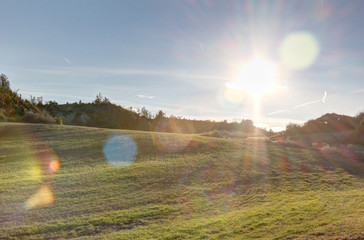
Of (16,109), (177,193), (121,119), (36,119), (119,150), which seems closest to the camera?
(177,193)

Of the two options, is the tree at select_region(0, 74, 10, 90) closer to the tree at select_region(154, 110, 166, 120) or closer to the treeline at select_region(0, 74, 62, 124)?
the treeline at select_region(0, 74, 62, 124)

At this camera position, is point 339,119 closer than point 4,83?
Yes

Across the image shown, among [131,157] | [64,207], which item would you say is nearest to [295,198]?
[64,207]

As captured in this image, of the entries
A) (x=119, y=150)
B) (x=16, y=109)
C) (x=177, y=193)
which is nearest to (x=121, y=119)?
(x=16, y=109)

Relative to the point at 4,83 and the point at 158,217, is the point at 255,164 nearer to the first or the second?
the point at 158,217

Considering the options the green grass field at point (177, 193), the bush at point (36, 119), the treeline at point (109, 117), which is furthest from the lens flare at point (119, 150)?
the treeline at point (109, 117)

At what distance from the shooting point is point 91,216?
8.64 meters

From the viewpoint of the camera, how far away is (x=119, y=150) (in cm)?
2070

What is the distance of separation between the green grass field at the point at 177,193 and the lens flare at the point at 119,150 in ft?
1.05

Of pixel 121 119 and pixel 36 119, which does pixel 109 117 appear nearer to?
pixel 121 119

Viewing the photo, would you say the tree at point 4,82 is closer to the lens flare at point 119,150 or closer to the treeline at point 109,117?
the treeline at point 109,117

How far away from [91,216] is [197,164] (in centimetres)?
925

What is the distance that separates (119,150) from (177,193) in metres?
10.6

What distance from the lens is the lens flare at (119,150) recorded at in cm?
1740
